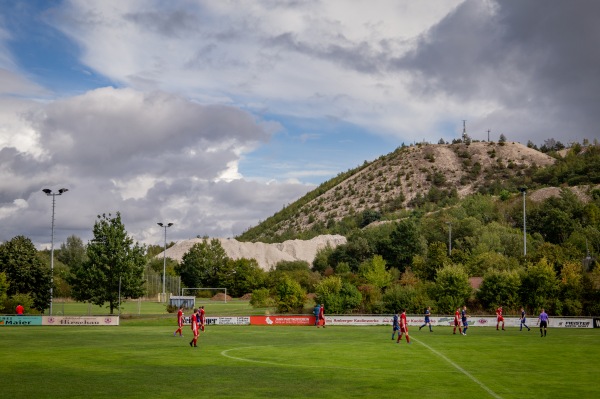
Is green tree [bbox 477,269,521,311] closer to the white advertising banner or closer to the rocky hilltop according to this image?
the white advertising banner

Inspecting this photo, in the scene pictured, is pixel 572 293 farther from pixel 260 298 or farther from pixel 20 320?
pixel 20 320

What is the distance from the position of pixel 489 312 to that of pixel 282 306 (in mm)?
23996

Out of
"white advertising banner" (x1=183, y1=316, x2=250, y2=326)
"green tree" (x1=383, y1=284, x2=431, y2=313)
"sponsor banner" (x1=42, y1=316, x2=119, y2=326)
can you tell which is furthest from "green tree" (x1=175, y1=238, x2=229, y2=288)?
"sponsor banner" (x1=42, y1=316, x2=119, y2=326)

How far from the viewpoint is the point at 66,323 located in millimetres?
66125

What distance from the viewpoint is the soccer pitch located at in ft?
73.2

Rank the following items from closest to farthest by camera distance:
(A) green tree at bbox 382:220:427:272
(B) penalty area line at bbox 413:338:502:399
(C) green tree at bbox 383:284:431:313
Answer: (B) penalty area line at bbox 413:338:502:399, (C) green tree at bbox 383:284:431:313, (A) green tree at bbox 382:220:427:272

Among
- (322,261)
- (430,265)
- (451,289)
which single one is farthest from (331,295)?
(322,261)

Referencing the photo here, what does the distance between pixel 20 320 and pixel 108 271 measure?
13816 millimetres

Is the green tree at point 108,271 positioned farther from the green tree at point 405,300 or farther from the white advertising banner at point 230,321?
the green tree at point 405,300

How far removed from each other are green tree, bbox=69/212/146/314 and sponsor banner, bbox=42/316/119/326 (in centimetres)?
1040

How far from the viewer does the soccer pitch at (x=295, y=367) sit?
22312 millimetres

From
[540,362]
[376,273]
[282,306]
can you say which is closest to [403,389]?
[540,362]

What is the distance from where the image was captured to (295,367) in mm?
29281

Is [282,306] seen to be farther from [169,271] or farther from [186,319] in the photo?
[169,271]
